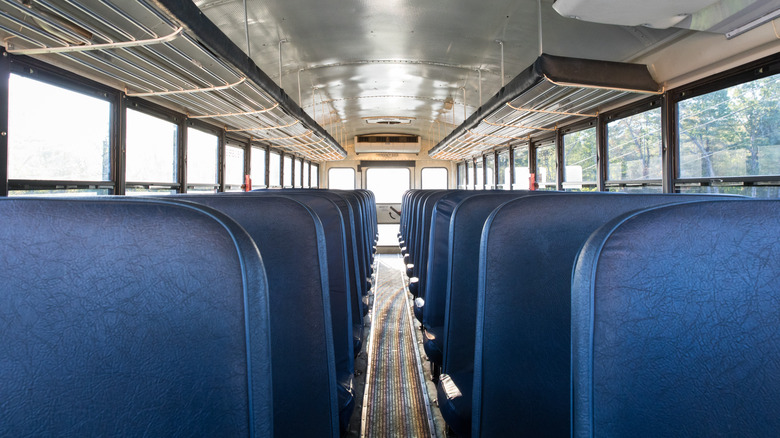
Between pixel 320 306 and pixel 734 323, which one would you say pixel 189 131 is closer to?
pixel 320 306

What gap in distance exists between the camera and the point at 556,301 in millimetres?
998

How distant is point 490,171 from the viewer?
10320 mm

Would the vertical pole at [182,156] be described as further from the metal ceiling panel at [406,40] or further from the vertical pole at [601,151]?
the vertical pole at [601,151]

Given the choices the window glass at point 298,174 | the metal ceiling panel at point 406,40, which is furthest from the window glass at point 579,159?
the window glass at point 298,174

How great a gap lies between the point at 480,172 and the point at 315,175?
5.29m

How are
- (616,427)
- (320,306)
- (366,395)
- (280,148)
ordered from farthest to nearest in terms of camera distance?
(280,148), (366,395), (320,306), (616,427)

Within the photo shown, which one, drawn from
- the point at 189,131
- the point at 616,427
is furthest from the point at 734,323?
the point at 189,131

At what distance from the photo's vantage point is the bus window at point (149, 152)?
379 cm

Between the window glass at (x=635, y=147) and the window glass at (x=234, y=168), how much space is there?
5365mm

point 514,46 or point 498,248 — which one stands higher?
point 514,46

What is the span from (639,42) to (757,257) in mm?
4012

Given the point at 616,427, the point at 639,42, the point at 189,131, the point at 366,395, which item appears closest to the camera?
the point at 616,427

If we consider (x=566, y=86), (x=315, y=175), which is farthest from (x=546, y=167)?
(x=315, y=175)

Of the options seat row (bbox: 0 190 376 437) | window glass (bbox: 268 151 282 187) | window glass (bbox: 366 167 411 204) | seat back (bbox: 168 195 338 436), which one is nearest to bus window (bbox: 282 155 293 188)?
window glass (bbox: 268 151 282 187)
